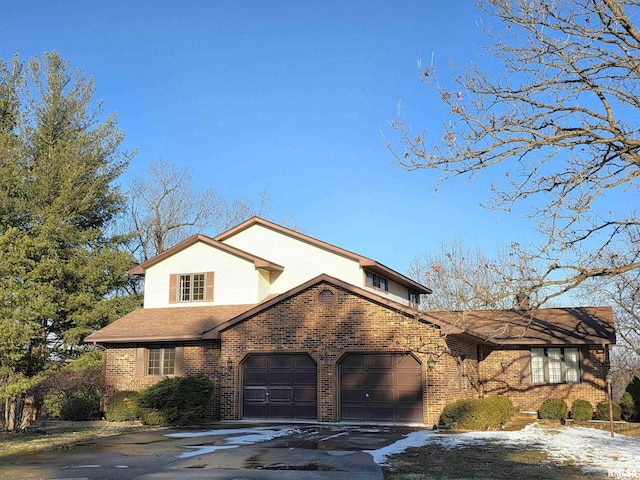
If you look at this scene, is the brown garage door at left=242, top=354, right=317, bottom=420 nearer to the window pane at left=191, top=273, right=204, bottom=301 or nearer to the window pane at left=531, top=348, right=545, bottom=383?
the window pane at left=191, top=273, right=204, bottom=301

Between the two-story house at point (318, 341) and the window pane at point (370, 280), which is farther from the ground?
the window pane at point (370, 280)

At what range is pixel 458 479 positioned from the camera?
10.7 metres

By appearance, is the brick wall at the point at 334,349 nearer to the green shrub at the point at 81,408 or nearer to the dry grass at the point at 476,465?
the green shrub at the point at 81,408

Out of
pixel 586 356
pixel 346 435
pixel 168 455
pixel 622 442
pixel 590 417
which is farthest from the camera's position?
pixel 586 356

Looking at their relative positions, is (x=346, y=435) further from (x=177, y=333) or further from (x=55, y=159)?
(x=55, y=159)

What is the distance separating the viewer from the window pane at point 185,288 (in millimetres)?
27359

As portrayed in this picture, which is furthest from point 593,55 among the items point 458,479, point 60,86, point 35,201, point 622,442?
point 60,86

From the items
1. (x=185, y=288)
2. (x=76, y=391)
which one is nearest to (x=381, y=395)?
(x=185, y=288)

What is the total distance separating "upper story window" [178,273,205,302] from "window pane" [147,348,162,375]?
9.77 feet

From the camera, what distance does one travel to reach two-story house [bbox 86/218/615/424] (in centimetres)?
2119

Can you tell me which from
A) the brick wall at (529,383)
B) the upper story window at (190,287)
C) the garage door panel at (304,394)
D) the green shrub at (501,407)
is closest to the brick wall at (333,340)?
the garage door panel at (304,394)

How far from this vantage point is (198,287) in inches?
1074

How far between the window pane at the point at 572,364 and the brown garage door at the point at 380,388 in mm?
7805

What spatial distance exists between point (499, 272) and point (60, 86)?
32.2 m
